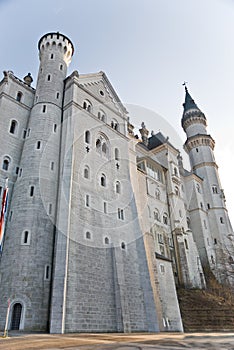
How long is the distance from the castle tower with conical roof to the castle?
807cm

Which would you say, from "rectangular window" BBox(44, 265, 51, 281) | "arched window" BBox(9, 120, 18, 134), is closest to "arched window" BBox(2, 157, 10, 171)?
"arched window" BBox(9, 120, 18, 134)

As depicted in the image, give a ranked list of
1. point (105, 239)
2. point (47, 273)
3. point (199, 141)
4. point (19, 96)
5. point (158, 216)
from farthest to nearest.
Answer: point (199, 141), point (158, 216), point (19, 96), point (105, 239), point (47, 273)

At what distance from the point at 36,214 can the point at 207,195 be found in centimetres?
4328

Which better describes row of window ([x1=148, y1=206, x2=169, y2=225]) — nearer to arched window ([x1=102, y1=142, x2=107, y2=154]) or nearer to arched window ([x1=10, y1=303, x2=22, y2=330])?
arched window ([x1=102, y1=142, x2=107, y2=154])

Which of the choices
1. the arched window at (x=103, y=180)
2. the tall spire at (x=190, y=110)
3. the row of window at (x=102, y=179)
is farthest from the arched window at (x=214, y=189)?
the arched window at (x=103, y=180)

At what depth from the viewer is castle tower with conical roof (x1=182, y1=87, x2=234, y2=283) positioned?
50.6m

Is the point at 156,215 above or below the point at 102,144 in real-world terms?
below

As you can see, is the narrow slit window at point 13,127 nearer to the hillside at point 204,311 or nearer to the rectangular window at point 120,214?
the rectangular window at point 120,214

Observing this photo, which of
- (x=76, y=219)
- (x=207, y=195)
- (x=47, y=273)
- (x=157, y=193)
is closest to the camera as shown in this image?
(x=47, y=273)

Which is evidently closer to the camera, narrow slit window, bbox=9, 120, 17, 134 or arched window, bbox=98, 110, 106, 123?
narrow slit window, bbox=9, 120, 17, 134

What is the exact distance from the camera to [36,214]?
23.7 metres

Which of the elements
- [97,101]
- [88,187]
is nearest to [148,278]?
[88,187]

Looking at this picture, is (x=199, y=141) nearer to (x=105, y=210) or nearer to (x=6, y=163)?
(x=105, y=210)

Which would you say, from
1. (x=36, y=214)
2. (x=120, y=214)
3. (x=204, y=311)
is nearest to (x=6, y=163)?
(x=36, y=214)
